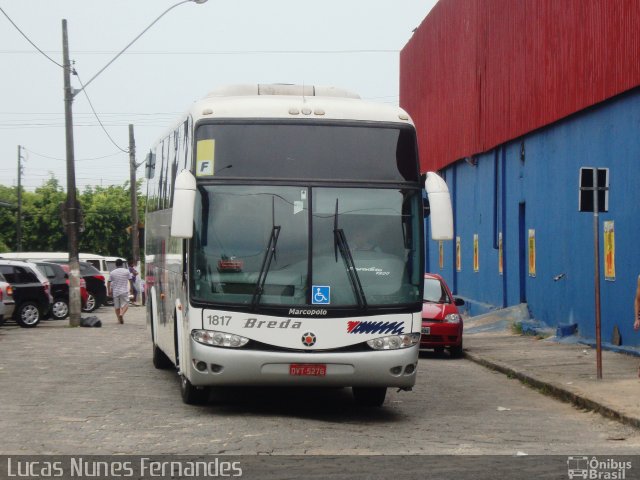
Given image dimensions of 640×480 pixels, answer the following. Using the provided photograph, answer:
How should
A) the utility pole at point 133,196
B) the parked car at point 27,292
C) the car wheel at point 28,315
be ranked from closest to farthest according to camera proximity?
1. the parked car at point 27,292
2. the car wheel at point 28,315
3. the utility pole at point 133,196

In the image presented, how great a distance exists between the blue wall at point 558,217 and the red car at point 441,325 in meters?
2.61

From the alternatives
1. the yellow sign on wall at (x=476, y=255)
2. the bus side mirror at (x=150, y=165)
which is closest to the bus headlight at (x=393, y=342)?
the bus side mirror at (x=150, y=165)

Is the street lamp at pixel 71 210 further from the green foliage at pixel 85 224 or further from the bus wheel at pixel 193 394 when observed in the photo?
the green foliage at pixel 85 224

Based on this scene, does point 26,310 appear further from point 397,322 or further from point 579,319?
point 397,322

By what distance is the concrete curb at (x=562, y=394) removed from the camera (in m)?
12.5

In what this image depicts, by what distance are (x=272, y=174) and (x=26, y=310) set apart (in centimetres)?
2002

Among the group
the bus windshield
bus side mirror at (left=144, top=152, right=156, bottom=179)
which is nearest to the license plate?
the bus windshield

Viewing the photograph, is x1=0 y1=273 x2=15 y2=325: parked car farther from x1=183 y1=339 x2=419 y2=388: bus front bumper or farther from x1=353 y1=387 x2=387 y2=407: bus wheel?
x1=183 y1=339 x2=419 y2=388: bus front bumper

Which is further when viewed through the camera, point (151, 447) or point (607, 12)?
point (607, 12)

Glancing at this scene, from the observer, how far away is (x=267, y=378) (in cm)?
1212

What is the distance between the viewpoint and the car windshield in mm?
22453

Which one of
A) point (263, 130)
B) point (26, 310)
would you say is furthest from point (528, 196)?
point (263, 130)

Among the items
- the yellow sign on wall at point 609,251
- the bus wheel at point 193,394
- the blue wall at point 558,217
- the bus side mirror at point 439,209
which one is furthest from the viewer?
the yellow sign on wall at point 609,251

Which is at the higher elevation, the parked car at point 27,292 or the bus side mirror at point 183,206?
the bus side mirror at point 183,206
